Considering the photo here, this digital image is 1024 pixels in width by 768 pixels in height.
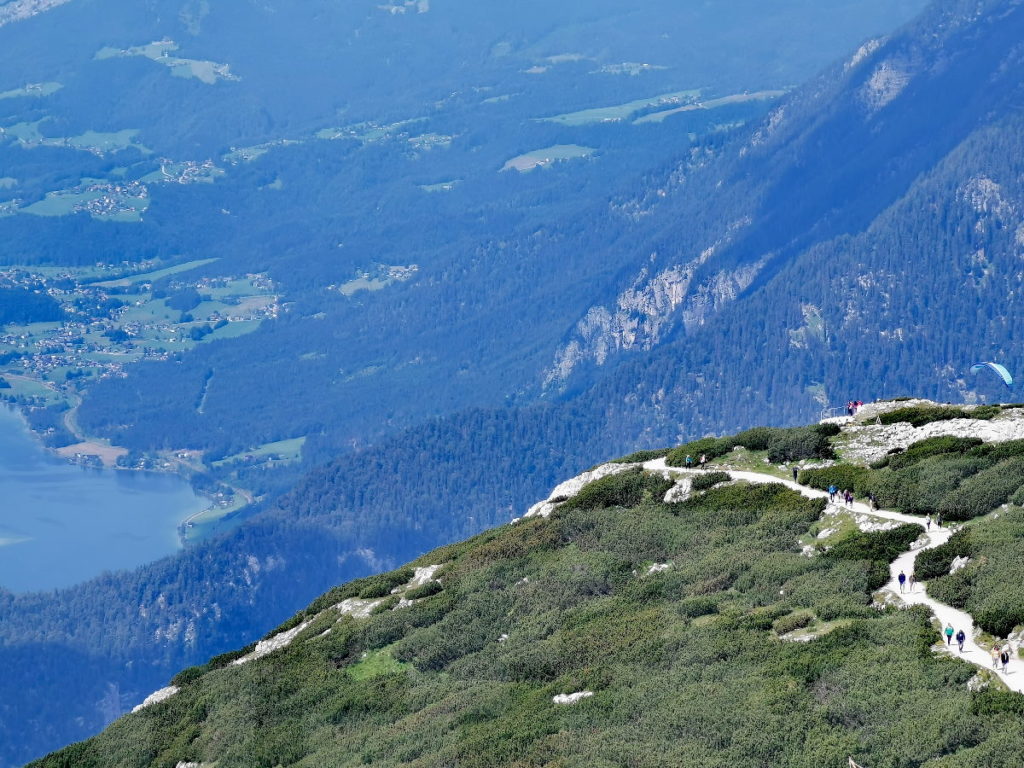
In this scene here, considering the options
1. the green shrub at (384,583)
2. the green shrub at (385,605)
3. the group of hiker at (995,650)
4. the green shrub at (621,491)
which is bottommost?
the green shrub at (384,583)

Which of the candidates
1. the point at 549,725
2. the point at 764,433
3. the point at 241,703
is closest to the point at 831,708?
the point at 549,725

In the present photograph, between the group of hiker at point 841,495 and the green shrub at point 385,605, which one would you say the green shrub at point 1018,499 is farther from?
the green shrub at point 385,605

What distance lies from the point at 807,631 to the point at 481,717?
14.6 meters

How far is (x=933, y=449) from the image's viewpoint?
94.4m

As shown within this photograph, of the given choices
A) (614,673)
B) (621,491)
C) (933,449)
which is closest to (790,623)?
(614,673)

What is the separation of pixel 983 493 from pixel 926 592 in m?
10.8

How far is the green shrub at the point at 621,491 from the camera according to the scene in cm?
10256

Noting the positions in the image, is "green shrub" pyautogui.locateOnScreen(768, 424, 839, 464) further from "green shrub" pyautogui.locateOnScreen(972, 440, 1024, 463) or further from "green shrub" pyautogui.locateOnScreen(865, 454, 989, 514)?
"green shrub" pyautogui.locateOnScreen(972, 440, 1024, 463)

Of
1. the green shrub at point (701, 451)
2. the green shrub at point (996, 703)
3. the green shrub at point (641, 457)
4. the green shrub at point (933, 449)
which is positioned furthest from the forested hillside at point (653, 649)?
the green shrub at point (641, 457)

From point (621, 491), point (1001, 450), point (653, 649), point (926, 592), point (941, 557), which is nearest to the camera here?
point (926, 592)

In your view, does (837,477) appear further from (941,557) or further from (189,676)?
(189,676)

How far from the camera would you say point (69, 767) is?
303ft

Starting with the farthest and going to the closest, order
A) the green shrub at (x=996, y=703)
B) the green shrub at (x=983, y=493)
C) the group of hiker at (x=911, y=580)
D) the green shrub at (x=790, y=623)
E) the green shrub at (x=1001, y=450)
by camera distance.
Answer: the green shrub at (x=1001, y=450) < the green shrub at (x=983, y=493) < the green shrub at (x=790, y=623) < the group of hiker at (x=911, y=580) < the green shrub at (x=996, y=703)

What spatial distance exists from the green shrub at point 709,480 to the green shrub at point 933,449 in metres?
10.1
